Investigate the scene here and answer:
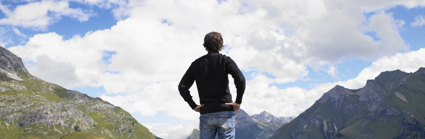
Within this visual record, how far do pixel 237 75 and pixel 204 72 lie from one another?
3.09ft

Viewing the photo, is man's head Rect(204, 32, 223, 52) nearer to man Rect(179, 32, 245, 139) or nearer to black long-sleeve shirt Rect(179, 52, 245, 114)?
man Rect(179, 32, 245, 139)

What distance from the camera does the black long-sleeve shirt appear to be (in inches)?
255

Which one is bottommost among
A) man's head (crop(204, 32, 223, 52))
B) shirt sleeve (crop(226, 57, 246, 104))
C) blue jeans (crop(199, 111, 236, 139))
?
blue jeans (crop(199, 111, 236, 139))

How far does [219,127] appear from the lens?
6.60 metres

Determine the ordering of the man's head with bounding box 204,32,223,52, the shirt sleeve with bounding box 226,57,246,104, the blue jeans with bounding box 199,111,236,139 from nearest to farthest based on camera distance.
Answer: the shirt sleeve with bounding box 226,57,246,104
the blue jeans with bounding box 199,111,236,139
the man's head with bounding box 204,32,223,52

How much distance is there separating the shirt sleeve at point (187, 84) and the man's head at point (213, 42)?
0.76 m

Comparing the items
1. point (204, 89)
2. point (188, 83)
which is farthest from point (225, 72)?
point (188, 83)

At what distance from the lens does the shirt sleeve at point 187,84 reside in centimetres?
716

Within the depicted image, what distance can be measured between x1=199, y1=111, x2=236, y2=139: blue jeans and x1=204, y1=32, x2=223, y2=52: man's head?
5.92ft

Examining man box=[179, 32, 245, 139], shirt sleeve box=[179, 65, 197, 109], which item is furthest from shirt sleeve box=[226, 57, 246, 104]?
shirt sleeve box=[179, 65, 197, 109]

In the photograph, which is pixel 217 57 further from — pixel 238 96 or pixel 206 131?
pixel 206 131

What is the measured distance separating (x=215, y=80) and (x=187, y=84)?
948mm

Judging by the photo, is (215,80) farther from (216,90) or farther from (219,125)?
(219,125)

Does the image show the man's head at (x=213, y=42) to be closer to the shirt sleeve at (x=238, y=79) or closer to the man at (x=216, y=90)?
the man at (x=216, y=90)
